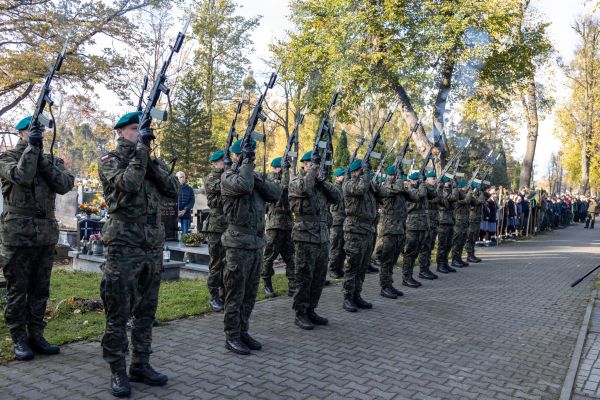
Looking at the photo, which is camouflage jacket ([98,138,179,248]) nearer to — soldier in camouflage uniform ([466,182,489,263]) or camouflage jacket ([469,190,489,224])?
camouflage jacket ([469,190,489,224])

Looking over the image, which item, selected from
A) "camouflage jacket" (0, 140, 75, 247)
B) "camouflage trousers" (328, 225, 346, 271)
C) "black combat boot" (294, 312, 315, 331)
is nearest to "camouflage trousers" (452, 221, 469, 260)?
"camouflage trousers" (328, 225, 346, 271)

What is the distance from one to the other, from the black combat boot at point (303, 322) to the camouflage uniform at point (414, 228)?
12.3ft

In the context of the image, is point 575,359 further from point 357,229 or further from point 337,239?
point 337,239

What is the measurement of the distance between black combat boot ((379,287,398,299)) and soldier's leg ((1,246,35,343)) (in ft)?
18.5

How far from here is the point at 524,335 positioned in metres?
6.61

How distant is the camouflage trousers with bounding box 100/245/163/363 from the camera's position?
4.12 m

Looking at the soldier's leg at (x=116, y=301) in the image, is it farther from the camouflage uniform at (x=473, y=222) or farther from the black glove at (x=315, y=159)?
the camouflage uniform at (x=473, y=222)

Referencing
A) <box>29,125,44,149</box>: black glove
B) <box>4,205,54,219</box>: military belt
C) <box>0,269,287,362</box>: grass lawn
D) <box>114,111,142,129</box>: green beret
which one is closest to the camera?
<box>114,111,142,129</box>: green beret

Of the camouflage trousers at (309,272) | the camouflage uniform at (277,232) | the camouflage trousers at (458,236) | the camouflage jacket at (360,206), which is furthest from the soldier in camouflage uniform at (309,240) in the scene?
the camouflage trousers at (458,236)

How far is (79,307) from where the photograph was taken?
6.79 meters

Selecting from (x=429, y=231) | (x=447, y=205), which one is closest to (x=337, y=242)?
(x=429, y=231)

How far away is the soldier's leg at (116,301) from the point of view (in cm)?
411

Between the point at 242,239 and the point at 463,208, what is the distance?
902 cm

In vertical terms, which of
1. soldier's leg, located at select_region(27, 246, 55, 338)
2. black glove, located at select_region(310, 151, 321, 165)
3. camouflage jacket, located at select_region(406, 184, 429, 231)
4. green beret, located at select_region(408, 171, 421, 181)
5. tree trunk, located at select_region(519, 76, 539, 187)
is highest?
tree trunk, located at select_region(519, 76, 539, 187)
